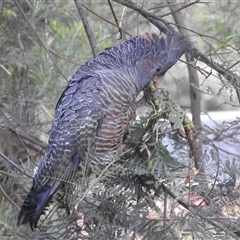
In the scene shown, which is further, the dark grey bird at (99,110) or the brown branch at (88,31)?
the brown branch at (88,31)

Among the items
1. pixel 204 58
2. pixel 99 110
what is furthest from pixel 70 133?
pixel 204 58

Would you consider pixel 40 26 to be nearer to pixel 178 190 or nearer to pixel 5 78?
pixel 5 78

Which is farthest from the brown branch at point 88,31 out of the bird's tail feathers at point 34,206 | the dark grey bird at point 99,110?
the bird's tail feathers at point 34,206

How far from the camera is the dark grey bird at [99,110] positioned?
1.15 m

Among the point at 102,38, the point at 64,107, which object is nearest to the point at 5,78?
the point at 102,38

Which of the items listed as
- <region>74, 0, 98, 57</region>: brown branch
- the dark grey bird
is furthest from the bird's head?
<region>74, 0, 98, 57</region>: brown branch

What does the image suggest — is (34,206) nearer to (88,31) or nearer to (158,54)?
(158,54)

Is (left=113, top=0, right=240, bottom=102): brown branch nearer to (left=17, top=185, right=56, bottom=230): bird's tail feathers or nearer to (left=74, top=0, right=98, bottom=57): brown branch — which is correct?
(left=74, top=0, right=98, bottom=57): brown branch

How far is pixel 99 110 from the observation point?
1.16 meters

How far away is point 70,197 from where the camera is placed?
3.36ft

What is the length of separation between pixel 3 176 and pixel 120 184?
41.5 inches

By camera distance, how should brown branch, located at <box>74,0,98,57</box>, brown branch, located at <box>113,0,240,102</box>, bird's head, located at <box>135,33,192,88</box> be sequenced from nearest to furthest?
bird's head, located at <box>135,33,192,88</box> → brown branch, located at <box>113,0,240,102</box> → brown branch, located at <box>74,0,98,57</box>

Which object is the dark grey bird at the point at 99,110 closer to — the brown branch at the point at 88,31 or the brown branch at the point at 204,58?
the brown branch at the point at 204,58

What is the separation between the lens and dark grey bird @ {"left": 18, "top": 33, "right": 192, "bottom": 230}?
1.15 m
